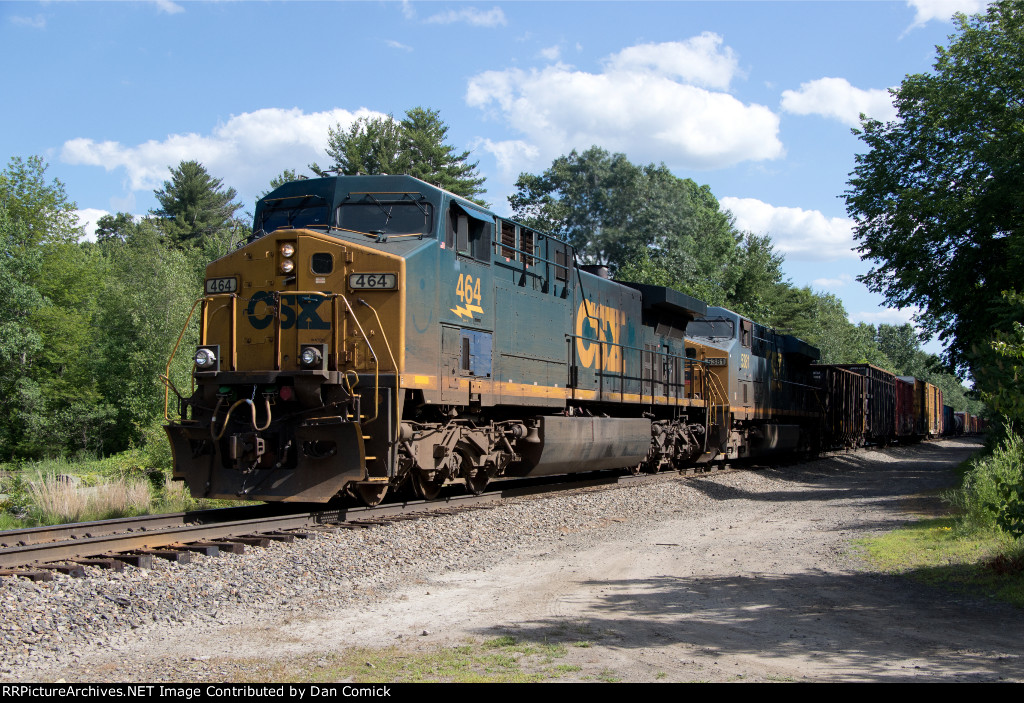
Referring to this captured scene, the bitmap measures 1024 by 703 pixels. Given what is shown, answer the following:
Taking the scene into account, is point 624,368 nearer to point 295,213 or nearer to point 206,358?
point 295,213

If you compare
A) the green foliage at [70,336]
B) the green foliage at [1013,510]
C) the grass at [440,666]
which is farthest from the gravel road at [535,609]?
the green foliage at [70,336]

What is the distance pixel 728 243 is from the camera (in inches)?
2128

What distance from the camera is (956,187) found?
2109cm

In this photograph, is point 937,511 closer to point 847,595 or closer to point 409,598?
point 847,595

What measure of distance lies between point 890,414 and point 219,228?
48.6m

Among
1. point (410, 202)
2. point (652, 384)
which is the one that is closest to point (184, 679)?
point (410, 202)

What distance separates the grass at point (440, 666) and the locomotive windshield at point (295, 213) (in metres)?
6.52

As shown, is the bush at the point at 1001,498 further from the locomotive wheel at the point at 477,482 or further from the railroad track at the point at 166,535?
the locomotive wheel at the point at 477,482

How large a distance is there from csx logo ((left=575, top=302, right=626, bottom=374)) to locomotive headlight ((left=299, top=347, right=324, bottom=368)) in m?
5.83

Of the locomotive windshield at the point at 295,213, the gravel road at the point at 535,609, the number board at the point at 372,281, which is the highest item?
the locomotive windshield at the point at 295,213

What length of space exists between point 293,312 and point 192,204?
2337 inches

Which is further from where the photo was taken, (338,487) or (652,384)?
(652,384)

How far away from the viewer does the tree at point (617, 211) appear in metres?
54.6

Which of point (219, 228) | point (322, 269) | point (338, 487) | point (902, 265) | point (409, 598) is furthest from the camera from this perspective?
point (219, 228)
